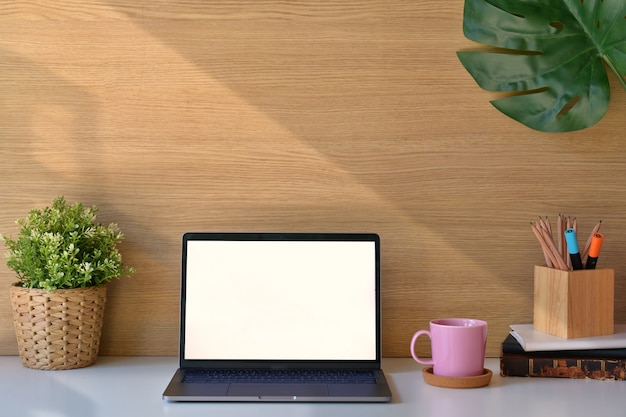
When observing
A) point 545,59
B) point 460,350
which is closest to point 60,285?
point 460,350

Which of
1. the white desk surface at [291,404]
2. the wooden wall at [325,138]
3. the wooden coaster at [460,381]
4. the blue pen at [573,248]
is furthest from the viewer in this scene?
the wooden wall at [325,138]

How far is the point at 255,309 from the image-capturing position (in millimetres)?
1215

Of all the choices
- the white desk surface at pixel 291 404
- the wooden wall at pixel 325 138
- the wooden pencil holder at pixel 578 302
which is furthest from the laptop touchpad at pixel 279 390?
the wooden pencil holder at pixel 578 302

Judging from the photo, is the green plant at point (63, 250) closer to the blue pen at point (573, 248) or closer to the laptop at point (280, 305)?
the laptop at point (280, 305)

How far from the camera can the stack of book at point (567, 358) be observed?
3.83ft

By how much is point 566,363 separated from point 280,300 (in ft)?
1.52

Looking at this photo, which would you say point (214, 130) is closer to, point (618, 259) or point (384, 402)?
point (384, 402)

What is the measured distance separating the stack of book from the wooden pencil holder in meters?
0.03

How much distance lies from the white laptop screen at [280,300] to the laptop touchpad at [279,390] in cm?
11

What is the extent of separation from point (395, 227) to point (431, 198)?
3.2 inches

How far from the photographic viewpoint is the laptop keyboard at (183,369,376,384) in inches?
44.0

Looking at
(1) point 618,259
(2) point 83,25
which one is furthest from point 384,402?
(2) point 83,25

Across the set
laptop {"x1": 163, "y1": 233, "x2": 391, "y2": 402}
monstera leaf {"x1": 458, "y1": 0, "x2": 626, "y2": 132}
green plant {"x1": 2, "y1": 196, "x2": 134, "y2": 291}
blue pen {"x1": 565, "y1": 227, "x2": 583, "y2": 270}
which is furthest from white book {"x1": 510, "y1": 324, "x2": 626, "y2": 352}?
green plant {"x1": 2, "y1": 196, "x2": 134, "y2": 291}

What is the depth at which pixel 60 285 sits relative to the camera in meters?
1.21
